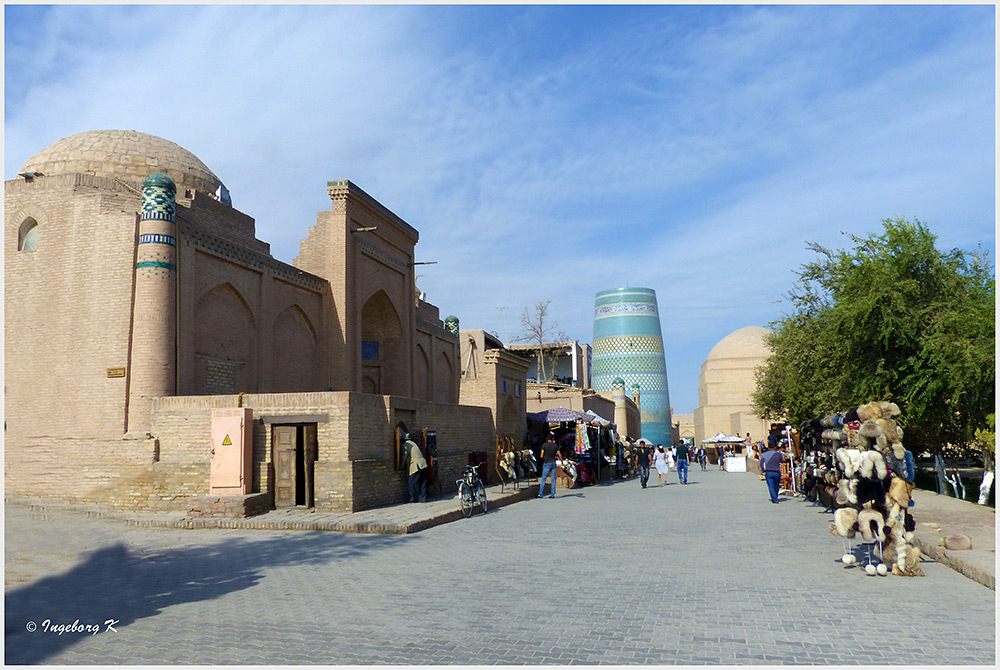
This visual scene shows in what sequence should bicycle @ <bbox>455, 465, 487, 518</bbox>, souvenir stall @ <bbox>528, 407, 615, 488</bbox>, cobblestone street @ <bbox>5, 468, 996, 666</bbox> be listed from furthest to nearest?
souvenir stall @ <bbox>528, 407, 615, 488</bbox>
bicycle @ <bbox>455, 465, 487, 518</bbox>
cobblestone street @ <bbox>5, 468, 996, 666</bbox>

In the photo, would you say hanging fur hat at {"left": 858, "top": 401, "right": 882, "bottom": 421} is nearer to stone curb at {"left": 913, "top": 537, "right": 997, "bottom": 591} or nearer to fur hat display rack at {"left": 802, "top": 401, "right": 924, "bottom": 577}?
fur hat display rack at {"left": 802, "top": 401, "right": 924, "bottom": 577}

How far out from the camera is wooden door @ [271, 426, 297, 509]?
1362cm

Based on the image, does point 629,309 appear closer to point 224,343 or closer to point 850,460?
point 224,343

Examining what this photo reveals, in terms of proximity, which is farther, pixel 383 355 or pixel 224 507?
pixel 383 355

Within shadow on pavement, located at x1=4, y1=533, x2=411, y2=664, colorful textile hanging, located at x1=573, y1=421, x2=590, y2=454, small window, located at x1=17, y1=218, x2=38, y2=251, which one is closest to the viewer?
shadow on pavement, located at x1=4, y1=533, x2=411, y2=664

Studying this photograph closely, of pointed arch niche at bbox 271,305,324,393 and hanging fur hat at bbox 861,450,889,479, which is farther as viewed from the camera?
pointed arch niche at bbox 271,305,324,393

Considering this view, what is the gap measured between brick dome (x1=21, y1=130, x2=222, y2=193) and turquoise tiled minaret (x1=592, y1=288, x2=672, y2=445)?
5235cm

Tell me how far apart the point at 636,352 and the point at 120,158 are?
55952 mm

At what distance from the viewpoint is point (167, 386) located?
1463cm

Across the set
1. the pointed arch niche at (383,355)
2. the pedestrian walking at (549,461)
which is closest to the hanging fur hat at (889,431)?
the pedestrian walking at (549,461)

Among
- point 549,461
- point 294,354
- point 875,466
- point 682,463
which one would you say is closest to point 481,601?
point 875,466

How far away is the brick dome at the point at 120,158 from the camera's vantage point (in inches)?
742

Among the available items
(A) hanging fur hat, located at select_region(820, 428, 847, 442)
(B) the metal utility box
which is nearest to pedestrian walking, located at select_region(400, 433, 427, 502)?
(B) the metal utility box

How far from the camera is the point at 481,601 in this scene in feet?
21.2
